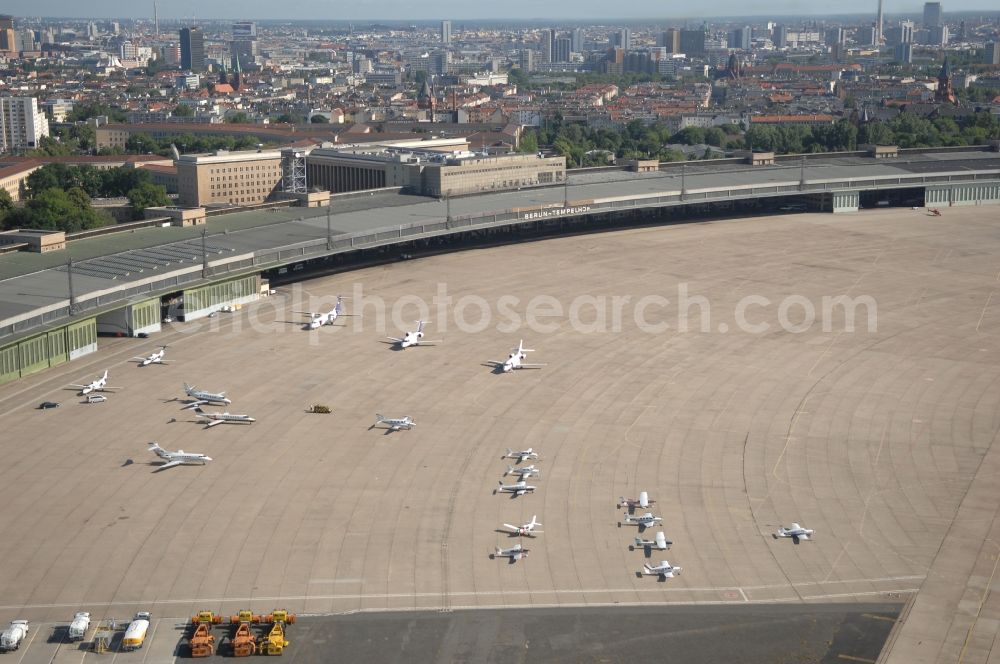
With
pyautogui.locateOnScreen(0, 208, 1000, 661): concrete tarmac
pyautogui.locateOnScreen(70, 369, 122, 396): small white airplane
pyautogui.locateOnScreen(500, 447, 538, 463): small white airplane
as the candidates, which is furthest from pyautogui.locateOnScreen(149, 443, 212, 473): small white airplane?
pyautogui.locateOnScreen(500, 447, 538, 463): small white airplane

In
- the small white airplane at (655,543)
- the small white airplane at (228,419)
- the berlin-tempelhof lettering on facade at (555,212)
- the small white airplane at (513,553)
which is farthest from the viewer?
the berlin-tempelhof lettering on facade at (555,212)

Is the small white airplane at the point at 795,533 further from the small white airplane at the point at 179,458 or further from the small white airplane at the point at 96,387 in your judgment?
the small white airplane at the point at 96,387

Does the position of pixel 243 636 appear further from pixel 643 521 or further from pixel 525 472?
pixel 525 472

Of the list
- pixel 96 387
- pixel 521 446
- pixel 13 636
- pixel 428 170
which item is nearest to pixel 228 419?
pixel 96 387

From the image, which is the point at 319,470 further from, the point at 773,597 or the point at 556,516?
the point at 773,597

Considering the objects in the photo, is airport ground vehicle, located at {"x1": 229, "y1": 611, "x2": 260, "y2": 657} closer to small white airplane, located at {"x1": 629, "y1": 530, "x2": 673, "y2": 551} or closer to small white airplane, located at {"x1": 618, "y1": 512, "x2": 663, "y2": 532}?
small white airplane, located at {"x1": 629, "y1": 530, "x2": 673, "y2": 551}

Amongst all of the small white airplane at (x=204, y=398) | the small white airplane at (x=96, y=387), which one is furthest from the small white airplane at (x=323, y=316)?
the small white airplane at (x=96, y=387)

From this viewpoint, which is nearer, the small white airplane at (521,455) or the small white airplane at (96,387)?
the small white airplane at (521,455)
